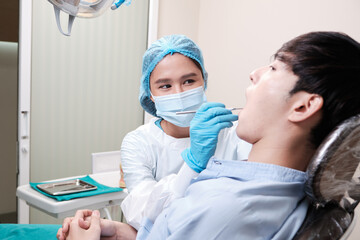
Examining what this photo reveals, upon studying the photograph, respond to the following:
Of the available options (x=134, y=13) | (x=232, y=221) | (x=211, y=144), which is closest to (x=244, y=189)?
(x=232, y=221)

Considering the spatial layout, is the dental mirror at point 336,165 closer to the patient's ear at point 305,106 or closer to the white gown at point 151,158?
the patient's ear at point 305,106

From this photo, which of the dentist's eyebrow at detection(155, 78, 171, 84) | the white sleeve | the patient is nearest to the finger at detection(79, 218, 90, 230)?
the white sleeve

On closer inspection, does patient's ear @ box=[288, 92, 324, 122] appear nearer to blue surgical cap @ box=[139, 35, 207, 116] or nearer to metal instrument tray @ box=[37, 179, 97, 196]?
blue surgical cap @ box=[139, 35, 207, 116]

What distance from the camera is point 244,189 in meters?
0.73

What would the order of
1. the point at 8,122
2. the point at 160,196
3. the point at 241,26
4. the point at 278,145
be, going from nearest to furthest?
1. the point at 278,145
2. the point at 160,196
3. the point at 241,26
4. the point at 8,122

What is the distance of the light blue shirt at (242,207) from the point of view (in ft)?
2.32

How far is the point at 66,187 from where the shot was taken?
1.72 metres

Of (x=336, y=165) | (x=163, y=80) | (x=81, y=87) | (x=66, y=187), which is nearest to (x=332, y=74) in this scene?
(x=336, y=165)

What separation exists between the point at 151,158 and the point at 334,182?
863 mm

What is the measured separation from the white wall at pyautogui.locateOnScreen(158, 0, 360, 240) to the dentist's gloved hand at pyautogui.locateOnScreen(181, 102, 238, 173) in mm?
1635

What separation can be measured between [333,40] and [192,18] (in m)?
2.69

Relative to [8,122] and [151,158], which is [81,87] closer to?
[8,122]

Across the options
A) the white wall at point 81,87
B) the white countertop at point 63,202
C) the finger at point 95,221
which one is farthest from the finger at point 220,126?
the white wall at point 81,87

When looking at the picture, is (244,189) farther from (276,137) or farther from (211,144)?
(211,144)
